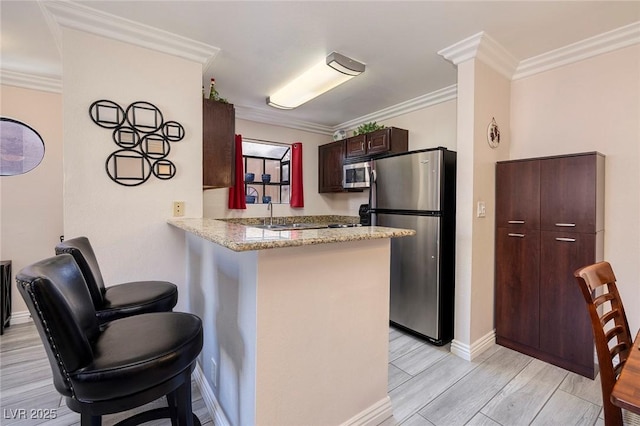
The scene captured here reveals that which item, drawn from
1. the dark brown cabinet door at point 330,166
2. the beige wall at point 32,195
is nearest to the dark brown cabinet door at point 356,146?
the dark brown cabinet door at point 330,166

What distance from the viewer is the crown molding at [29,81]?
2850mm

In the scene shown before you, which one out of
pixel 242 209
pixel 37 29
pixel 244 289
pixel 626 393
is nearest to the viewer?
pixel 626 393

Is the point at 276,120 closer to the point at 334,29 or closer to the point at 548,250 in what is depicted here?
the point at 334,29

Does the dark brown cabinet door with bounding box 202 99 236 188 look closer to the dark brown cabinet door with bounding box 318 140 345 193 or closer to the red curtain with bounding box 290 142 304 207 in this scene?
the red curtain with bounding box 290 142 304 207

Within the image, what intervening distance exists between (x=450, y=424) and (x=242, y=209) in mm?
3225

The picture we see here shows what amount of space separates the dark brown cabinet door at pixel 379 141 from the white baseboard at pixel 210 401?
2987 mm

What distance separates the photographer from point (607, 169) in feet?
7.48

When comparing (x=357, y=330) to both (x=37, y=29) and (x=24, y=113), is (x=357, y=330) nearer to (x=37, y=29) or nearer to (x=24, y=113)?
(x=37, y=29)

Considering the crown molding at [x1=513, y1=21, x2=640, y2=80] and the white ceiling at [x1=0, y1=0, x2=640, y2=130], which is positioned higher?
the white ceiling at [x1=0, y1=0, x2=640, y2=130]

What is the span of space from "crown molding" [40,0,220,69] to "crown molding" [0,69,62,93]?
1.16 metres

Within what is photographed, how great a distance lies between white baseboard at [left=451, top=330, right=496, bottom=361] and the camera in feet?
7.80

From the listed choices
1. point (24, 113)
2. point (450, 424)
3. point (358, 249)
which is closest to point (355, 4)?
point (358, 249)

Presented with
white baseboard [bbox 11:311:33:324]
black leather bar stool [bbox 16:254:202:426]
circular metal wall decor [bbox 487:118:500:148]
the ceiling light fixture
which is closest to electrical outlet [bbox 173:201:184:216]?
black leather bar stool [bbox 16:254:202:426]

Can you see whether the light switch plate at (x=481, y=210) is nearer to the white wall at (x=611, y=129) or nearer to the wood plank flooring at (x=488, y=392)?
the white wall at (x=611, y=129)
